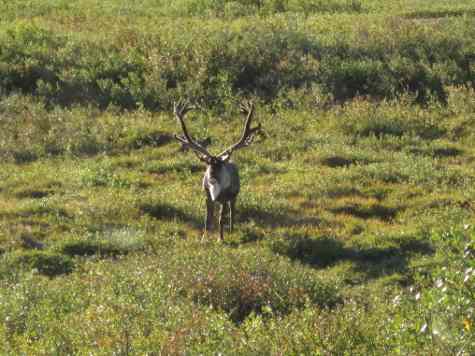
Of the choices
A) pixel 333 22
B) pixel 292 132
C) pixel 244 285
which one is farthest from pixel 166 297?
→ pixel 333 22

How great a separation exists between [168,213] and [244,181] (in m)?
2.28

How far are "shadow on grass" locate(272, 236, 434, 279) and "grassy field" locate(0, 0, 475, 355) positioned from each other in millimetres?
35

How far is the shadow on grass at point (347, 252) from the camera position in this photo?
14055 millimetres

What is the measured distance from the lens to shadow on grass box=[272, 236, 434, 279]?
46.1ft

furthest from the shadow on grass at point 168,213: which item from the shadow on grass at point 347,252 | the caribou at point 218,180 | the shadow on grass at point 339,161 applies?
the shadow on grass at point 339,161

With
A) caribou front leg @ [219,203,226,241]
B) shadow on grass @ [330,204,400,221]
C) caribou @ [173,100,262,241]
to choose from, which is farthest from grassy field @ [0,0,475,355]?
caribou @ [173,100,262,241]

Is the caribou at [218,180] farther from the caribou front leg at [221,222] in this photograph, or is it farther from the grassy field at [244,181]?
the grassy field at [244,181]

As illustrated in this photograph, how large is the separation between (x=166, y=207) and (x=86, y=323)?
7.02 metres

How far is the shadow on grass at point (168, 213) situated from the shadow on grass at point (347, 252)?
2.00 meters

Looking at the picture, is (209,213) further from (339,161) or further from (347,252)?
(339,161)

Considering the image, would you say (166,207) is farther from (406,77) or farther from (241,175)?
(406,77)

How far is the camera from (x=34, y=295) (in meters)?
11.2

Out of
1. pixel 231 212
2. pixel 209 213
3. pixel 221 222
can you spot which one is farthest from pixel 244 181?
pixel 221 222

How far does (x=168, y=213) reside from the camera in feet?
53.2
